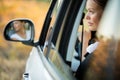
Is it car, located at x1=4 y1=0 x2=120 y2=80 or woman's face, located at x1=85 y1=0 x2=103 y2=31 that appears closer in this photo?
car, located at x1=4 y1=0 x2=120 y2=80

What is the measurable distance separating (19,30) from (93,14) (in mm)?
1922

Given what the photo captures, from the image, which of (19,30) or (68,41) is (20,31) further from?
(68,41)

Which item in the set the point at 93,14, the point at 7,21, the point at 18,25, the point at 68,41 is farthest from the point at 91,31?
the point at 7,21

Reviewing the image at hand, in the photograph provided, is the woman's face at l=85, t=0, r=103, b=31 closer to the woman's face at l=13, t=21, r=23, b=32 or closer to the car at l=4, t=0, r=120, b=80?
the car at l=4, t=0, r=120, b=80

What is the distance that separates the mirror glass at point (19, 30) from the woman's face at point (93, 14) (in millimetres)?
1439

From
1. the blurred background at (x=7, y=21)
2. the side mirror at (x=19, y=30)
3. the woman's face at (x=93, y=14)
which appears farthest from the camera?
the blurred background at (x=7, y=21)

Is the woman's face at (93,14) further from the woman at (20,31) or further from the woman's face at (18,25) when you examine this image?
the woman's face at (18,25)

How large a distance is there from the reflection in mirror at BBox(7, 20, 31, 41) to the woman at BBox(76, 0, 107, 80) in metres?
1.29

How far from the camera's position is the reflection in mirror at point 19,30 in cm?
412

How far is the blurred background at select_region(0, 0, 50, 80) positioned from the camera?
1027 centimetres

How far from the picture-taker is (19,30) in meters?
4.36

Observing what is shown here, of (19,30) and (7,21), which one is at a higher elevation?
(19,30)

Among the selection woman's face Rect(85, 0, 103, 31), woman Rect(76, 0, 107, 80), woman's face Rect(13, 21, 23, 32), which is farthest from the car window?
woman's face Rect(13, 21, 23, 32)

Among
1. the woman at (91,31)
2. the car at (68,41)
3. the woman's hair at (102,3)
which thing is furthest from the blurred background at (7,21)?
the woman's hair at (102,3)
